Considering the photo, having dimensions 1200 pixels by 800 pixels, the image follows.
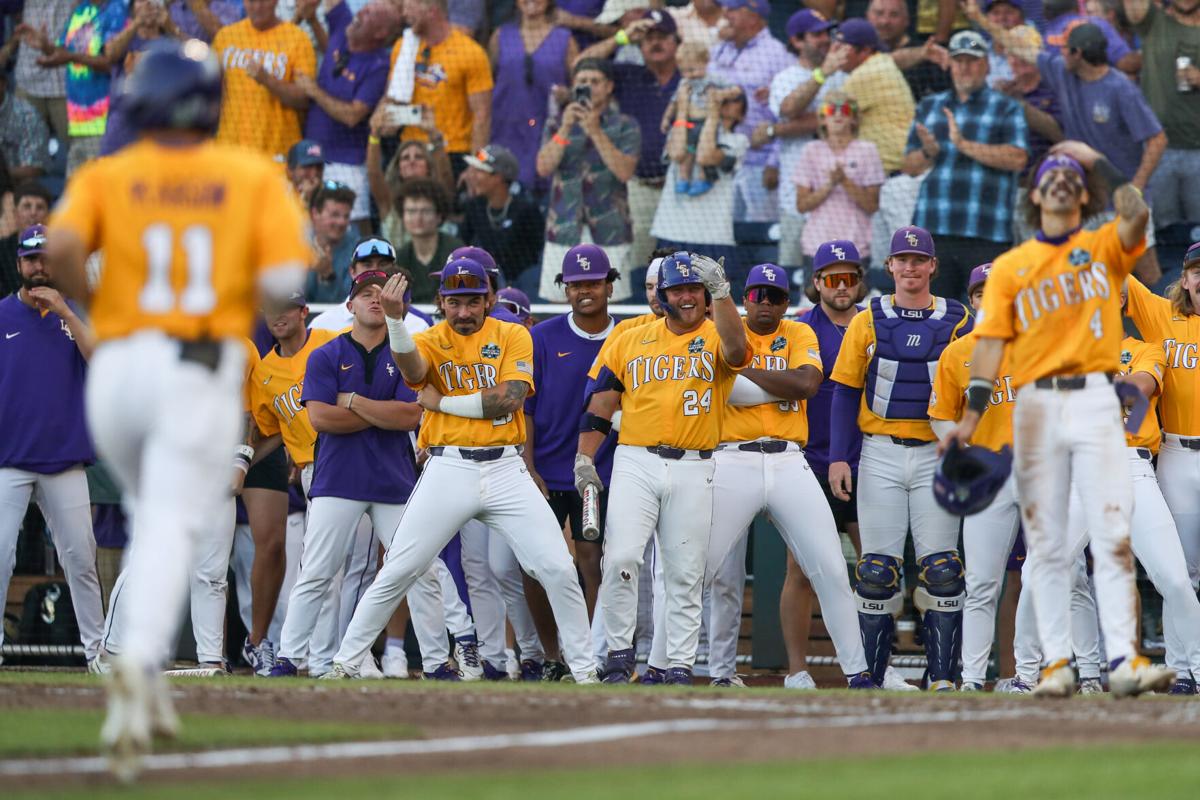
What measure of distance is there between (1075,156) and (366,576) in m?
5.33

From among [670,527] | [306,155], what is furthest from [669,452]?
[306,155]

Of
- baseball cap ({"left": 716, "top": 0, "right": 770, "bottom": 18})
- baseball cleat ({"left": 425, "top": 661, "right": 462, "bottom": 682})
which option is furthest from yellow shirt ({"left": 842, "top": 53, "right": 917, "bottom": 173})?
baseball cleat ({"left": 425, "top": 661, "right": 462, "bottom": 682})

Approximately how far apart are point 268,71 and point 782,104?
168 inches

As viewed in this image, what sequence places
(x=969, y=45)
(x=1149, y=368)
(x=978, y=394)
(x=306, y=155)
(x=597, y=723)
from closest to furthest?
(x=597, y=723), (x=978, y=394), (x=1149, y=368), (x=969, y=45), (x=306, y=155)

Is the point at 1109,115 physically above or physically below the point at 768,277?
above

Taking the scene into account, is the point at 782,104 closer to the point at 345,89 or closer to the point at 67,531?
the point at 345,89

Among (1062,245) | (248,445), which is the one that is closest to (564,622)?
(248,445)

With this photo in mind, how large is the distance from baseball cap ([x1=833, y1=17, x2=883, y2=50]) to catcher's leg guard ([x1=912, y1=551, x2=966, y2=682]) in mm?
4992

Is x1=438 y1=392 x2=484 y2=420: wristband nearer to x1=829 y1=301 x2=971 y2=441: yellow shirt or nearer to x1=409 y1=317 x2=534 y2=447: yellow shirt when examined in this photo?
x1=409 y1=317 x2=534 y2=447: yellow shirt

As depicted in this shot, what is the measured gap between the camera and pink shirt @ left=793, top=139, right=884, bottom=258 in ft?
42.2

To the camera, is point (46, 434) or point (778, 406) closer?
point (778, 406)

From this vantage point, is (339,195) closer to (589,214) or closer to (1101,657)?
(589,214)

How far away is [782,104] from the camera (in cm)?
1326

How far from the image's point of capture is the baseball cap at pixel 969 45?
1245 centimetres
